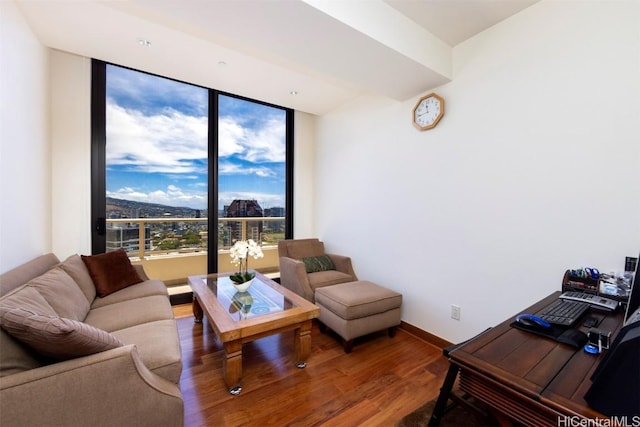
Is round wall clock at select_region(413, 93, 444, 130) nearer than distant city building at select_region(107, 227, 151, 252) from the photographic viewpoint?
Yes

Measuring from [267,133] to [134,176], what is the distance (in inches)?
71.9

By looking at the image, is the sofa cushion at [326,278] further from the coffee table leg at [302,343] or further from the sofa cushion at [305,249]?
the coffee table leg at [302,343]

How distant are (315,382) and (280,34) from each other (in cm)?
245

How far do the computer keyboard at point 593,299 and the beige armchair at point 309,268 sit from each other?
1.94 metres

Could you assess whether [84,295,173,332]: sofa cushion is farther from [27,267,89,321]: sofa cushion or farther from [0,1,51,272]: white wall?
[0,1,51,272]: white wall

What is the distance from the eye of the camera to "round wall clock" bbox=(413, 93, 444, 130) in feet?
7.78

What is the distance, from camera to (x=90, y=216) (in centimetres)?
281

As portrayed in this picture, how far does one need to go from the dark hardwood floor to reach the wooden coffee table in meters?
0.14

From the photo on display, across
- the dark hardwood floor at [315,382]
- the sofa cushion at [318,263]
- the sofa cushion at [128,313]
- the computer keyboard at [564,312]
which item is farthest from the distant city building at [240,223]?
the computer keyboard at [564,312]

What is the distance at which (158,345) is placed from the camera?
1453 mm

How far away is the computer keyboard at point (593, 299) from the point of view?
51.0 inches

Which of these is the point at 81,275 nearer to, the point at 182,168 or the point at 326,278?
the point at 182,168

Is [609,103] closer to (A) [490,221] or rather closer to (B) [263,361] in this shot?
(A) [490,221]

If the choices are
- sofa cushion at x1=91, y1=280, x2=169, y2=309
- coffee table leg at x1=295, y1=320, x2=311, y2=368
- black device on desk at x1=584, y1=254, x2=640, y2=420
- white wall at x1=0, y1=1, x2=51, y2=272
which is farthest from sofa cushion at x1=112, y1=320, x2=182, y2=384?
black device on desk at x1=584, y1=254, x2=640, y2=420
